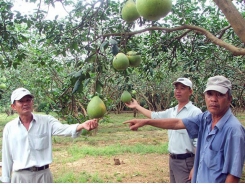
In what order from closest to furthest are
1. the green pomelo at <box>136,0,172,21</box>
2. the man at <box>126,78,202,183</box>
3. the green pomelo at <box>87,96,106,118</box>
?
1. the green pomelo at <box>136,0,172,21</box>
2. the green pomelo at <box>87,96,106,118</box>
3. the man at <box>126,78,202,183</box>

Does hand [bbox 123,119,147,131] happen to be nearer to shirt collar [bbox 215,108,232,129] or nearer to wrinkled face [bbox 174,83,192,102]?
shirt collar [bbox 215,108,232,129]

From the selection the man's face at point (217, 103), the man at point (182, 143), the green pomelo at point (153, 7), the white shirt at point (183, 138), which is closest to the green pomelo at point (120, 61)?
the green pomelo at point (153, 7)

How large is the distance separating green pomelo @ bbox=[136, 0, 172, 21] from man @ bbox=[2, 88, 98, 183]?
4.06ft

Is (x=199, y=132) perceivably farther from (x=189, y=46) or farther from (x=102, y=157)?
(x=102, y=157)

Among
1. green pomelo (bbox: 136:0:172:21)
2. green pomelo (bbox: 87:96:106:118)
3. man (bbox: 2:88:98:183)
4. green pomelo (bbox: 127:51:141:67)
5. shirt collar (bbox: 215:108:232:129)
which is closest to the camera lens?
green pomelo (bbox: 136:0:172:21)

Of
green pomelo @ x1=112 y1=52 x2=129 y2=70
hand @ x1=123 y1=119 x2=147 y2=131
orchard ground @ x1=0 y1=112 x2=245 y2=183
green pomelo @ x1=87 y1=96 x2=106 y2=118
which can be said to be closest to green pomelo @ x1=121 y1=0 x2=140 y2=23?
green pomelo @ x1=112 y1=52 x2=129 y2=70

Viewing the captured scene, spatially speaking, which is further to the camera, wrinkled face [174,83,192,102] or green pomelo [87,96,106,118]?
wrinkled face [174,83,192,102]

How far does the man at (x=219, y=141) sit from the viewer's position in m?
1.75

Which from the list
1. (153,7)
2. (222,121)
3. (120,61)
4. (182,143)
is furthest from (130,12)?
(182,143)

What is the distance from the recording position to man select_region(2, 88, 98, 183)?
2.54m

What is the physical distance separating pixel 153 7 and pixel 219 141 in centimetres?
87

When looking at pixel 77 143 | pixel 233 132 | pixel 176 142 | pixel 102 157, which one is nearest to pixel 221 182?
pixel 233 132

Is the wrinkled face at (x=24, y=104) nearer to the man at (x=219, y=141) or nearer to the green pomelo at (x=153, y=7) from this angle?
the man at (x=219, y=141)

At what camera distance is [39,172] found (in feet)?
8.45
